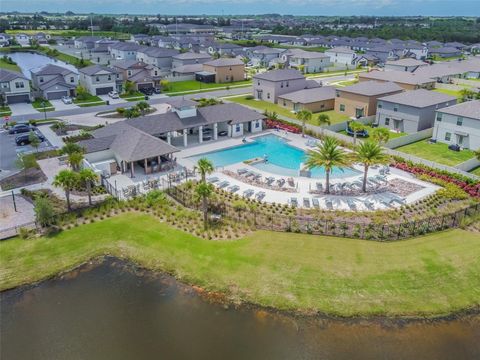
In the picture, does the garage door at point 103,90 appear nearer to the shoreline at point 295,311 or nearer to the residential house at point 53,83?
the residential house at point 53,83

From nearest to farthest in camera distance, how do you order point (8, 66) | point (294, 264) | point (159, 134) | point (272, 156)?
1. point (294, 264)
2. point (159, 134)
3. point (272, 156)
4. point (8, 66)

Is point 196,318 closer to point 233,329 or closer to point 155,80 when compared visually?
point 233,329

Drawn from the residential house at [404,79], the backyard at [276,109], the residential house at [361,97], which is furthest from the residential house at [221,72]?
the residential house at [361,97]

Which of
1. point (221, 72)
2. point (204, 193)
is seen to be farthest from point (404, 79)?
point (204, 193)

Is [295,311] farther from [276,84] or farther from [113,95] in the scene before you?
[113,95]

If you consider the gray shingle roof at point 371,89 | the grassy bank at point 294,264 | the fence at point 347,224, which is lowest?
the grassy bank at point 294,264
